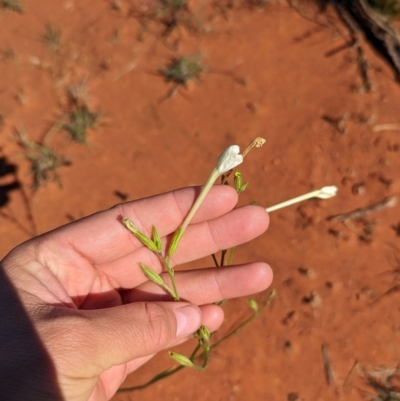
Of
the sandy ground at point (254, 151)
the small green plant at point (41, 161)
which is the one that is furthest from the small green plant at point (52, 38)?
the small green plant at point (41, 161)

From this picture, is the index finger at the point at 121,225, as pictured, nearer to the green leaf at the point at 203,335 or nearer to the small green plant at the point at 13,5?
the green leaf at the point at 203,335

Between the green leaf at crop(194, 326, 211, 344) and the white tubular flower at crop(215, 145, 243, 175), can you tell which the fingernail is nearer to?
the green leaf at crop(194, 326, 211, 344)

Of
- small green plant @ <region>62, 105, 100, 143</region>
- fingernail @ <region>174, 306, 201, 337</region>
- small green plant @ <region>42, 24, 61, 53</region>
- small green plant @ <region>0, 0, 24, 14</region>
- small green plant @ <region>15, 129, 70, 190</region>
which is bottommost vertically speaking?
fingernail @ <region>174, 306, 201, 337</region>

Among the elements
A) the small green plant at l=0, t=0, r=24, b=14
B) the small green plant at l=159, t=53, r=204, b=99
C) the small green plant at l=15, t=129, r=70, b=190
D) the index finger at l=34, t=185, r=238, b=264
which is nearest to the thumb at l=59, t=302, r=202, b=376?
the index finger at l=34, t=185, r=238, b=264

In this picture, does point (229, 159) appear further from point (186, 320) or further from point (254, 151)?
point (254, 151)

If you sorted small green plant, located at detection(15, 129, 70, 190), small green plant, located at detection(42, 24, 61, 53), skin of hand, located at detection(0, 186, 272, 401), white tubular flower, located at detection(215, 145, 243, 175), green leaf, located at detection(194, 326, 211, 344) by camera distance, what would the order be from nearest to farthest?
skin of hand, located at detection(0, 186, 272, 401), white tubular flower, located at detection(215, 145, 243, 175), green leaf, located at detection(194, 326, 211, 344), small green plant, located at detection(15, 129, 70, 190), small green plant, located at detection(42, 24, 61, 53)

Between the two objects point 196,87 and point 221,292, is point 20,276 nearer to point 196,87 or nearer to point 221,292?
point 221,292

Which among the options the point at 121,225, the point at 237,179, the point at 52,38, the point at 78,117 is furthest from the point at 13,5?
the point at 237,179

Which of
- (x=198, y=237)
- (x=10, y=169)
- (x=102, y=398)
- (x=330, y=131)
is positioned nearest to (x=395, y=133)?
(x=330, y=131)

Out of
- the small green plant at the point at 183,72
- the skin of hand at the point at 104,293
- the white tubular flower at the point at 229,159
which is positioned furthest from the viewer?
the small green plant at the point at 183,72
